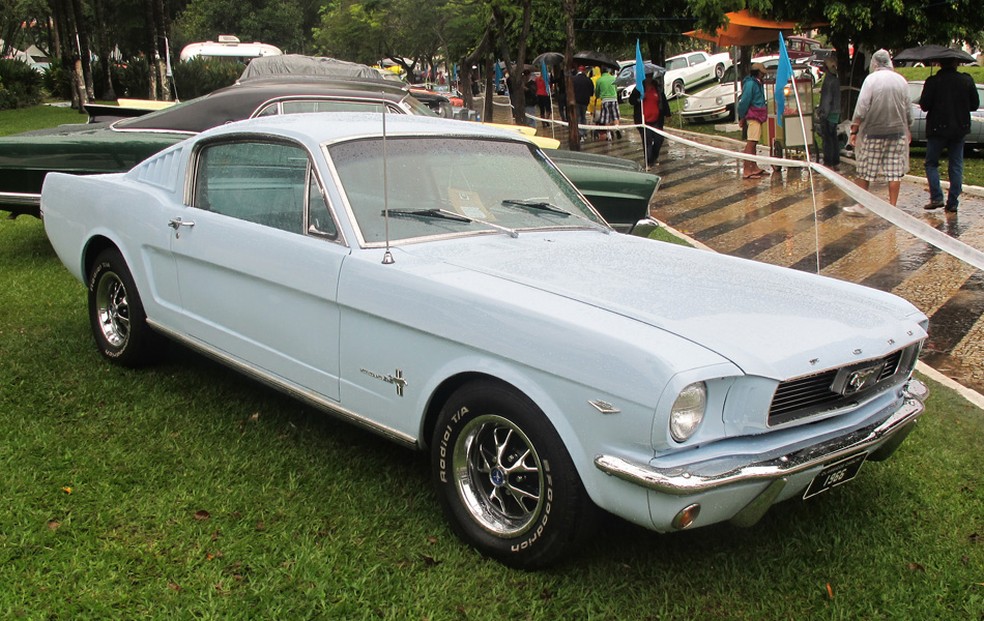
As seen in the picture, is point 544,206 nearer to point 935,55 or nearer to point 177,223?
point 177,223

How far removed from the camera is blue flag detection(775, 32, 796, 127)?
10703 millimetres

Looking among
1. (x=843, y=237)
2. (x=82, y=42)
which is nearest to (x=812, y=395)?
(x=843, y=237)

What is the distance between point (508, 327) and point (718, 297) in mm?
836

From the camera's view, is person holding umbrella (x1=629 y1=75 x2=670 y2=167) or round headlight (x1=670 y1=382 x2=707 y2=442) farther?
person holding umbrella (x1=629 y1=75 x2=670 y2=167)

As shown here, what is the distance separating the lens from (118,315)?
541cm

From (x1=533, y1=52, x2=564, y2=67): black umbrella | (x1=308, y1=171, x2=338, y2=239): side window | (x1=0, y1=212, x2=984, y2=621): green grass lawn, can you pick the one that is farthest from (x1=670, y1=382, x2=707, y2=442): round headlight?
(x1=533, y1=52, x2=564, y2=67): black umbrella

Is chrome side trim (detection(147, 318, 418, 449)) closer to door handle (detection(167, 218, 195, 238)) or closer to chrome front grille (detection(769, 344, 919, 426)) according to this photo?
door handle (detection(167, 218, 195, 238))

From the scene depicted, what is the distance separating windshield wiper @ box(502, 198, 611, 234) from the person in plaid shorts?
22.2ft

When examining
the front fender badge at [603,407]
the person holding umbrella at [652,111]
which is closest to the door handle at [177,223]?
the front fender badge at [603,407]

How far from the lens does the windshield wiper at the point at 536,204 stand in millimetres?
4461

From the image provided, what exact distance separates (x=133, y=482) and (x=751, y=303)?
8.96ft

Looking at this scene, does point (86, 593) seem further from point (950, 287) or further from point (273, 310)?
point (950, 287)

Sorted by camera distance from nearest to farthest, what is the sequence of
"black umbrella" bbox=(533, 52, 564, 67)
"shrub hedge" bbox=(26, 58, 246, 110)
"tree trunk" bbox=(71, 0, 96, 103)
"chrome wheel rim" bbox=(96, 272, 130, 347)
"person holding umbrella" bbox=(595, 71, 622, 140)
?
"chrome wheel rim" bbox=(96, 272, 130, 347), "person holding umbrella" bbox=(595, 71, 622, 140), "black umbrella" bbox=(533, 52, 564, 67), "tree trunk" bbox=(71, 0, 96, 103), "shrub hedge" bbox=(26, 58, 246, 110)

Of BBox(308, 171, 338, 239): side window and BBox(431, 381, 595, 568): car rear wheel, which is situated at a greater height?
BBox(308, 171, 338, 239): side window
